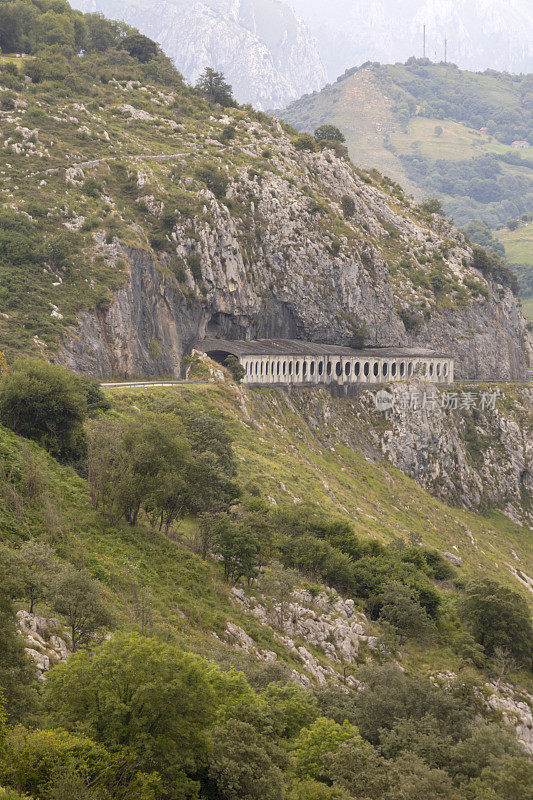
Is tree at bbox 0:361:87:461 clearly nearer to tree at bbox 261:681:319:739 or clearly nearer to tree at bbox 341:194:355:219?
tree at bbox 261:681:319:739

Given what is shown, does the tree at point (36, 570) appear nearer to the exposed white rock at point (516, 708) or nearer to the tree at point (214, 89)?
the exposed white rock at point (516, 708)

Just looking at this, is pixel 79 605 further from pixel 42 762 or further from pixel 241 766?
pixel 42 762

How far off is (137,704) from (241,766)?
17.3 ft

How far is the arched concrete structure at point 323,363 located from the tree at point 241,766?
270ft

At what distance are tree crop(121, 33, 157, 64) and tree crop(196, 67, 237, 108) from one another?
37.4 ft

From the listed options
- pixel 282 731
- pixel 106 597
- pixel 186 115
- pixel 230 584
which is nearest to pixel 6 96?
pixel 186 115

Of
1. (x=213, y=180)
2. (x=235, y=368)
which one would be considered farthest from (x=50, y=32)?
(x=235, y=368)

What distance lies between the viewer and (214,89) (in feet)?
558

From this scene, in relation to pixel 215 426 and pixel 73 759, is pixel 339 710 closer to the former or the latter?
pixel 73 759

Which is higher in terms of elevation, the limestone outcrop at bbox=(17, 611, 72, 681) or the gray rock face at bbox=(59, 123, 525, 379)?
the gray rock face at bbox=(59, 123, 525, 379)

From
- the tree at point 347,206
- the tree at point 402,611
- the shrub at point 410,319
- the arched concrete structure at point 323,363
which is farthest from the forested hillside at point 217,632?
the tree at point 347,206

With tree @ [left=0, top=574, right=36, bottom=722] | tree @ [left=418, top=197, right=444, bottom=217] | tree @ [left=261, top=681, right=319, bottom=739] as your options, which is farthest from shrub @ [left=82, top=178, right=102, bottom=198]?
tree @ [left=418, top=197, right=444, bottom=217]

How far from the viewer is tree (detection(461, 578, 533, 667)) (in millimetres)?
63219

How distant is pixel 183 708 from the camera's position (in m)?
27.3
